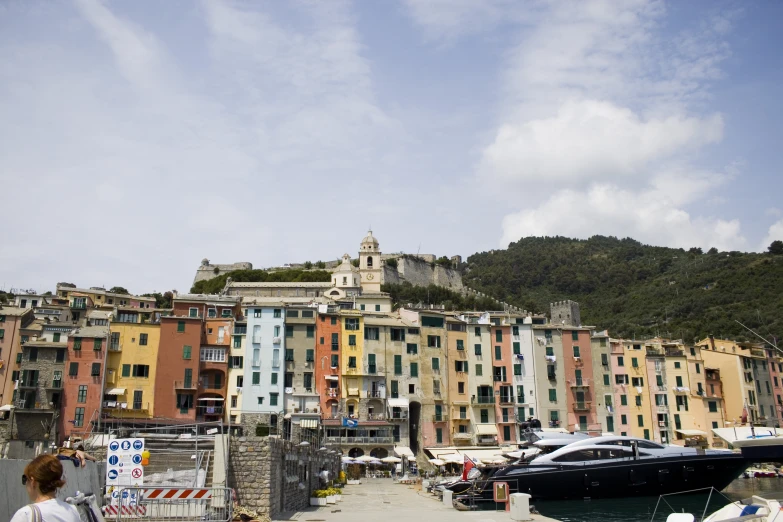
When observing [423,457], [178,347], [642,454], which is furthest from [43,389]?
[642,454]

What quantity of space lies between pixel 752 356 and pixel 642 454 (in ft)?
149

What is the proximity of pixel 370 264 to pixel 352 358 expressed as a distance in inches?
2454

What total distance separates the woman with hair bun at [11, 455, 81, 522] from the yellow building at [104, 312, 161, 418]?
51.8m

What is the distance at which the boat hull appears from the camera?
1448 inches

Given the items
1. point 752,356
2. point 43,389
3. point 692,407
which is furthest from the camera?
point 752,356

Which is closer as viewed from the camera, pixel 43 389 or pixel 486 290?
pixel 43 389

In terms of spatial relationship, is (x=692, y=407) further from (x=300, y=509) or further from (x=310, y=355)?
(x=300, y=509)

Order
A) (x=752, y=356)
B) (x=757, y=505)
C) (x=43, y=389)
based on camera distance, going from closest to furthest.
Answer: (x=757, y=505), (x=43, y=389), (x=752, y=356)

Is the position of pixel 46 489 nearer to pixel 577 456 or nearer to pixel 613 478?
pixel 577 456

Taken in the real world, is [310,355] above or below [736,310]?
below

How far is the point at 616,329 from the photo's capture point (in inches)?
4555

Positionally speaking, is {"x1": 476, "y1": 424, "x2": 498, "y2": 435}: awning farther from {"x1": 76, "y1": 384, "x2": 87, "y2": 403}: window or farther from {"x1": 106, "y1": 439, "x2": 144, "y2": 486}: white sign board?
{"x1": 106, "y1": 439, "x2": 144, "y2": 486}: white sign board

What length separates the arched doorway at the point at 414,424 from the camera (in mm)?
61656

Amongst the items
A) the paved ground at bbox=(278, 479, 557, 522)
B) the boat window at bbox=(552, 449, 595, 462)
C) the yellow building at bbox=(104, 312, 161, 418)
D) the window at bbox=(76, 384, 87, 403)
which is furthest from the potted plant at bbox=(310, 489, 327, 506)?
the window at bbox=(76, 384, 87, 403)
